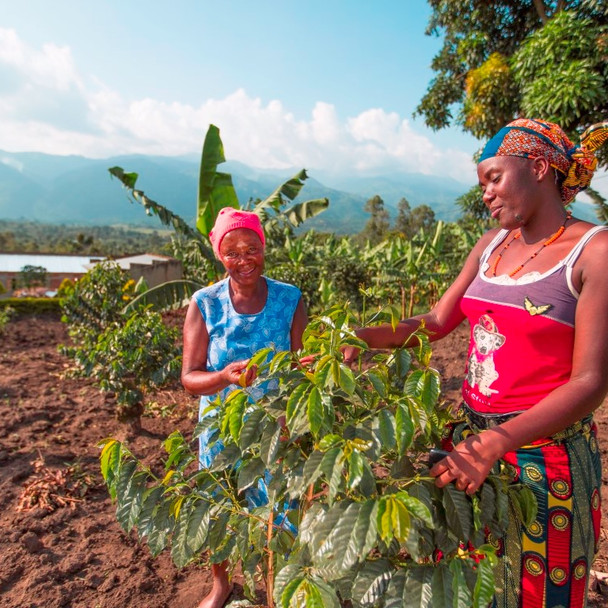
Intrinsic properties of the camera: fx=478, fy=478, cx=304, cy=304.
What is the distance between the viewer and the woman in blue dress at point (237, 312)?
Answer: 1.80 metres

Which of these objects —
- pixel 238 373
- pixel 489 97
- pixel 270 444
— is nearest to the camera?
pixel 270 444

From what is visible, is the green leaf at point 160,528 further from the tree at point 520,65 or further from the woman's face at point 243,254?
the tree at point 520,65

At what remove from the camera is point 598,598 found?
2203mm

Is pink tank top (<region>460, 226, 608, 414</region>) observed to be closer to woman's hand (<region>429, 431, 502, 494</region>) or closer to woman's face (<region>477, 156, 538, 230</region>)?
woman's face (<region>477, 156, 538, 230</region>)

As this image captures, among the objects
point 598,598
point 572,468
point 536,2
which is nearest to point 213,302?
point 572,468

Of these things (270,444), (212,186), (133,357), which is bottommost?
(133,357)

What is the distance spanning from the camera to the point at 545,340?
117cm

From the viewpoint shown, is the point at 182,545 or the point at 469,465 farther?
the point at 182,545

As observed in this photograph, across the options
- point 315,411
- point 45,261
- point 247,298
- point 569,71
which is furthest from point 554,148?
point 45,261

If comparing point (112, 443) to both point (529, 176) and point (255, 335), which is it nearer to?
point (255, 335)

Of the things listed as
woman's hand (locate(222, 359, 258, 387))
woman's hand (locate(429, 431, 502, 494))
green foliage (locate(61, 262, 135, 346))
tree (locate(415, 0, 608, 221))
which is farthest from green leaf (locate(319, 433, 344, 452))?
tree (locate(415, 0, 608, 221))

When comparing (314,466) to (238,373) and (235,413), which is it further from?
(238,373)

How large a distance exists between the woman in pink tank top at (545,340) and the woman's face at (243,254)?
0.66m

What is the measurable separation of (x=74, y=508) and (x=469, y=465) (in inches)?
116
